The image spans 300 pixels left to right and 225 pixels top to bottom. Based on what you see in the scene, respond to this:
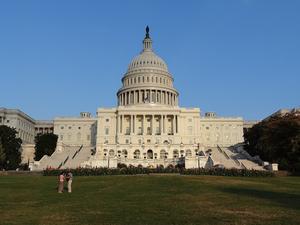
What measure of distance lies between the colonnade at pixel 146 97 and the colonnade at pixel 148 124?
1503 centimetres

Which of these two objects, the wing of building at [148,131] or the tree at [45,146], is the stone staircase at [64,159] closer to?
the wing of building at [148,131]

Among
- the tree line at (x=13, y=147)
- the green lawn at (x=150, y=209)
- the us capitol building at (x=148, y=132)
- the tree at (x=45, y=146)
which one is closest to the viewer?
the green lawn at (x=150, y=209)

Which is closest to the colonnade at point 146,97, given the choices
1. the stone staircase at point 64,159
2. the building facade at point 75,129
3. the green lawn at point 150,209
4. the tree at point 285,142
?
the building facade at point 75,129

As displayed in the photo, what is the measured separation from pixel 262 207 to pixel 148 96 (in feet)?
A: 384

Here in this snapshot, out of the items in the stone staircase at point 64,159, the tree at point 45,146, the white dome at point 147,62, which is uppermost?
the white dome at point 147,62

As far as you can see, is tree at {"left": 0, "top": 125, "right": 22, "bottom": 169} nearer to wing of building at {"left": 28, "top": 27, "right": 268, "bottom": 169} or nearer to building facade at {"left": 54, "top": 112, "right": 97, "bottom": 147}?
wing of building at {"left": 28, "top": 27, "right": 268, "bottom": 169}

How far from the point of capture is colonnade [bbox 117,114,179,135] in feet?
392

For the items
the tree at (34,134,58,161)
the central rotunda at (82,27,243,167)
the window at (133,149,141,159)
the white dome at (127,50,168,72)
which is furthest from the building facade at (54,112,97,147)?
the window at (133,149,141,159)

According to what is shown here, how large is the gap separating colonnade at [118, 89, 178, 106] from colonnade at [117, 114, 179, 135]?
592 inches

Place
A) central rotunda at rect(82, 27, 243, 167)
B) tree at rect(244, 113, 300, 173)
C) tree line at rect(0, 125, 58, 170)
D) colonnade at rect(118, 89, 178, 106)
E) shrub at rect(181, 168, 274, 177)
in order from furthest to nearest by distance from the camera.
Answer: colonnade at rect(118, 89, 178, 106) → central rotunda at rect(82, 27, 243, 167) → tree line at rect(0, 125, 58, 170) → tree at rect(244, 113, 300, 173) → shrub at rect(181, 168, 274, 177)

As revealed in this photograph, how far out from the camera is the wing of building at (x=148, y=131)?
9288 centimetres

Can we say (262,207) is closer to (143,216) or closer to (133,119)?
(143,216)

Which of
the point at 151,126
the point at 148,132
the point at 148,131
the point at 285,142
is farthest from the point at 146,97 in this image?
the point at 285,142

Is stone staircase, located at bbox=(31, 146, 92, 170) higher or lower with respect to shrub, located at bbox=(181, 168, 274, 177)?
higher
